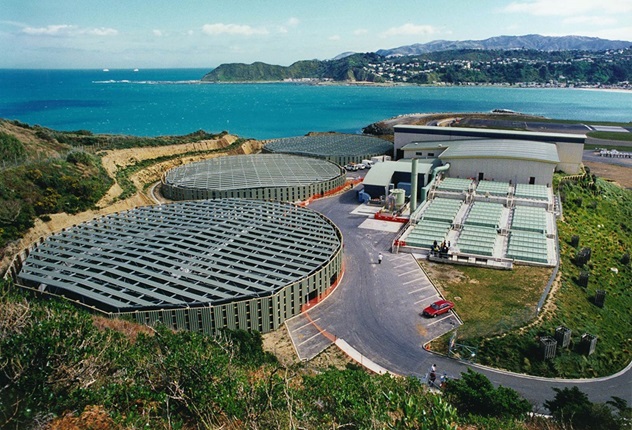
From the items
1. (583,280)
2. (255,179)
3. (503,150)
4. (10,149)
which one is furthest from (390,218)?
(10,149)

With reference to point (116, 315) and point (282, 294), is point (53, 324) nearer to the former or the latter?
point (116, 315)

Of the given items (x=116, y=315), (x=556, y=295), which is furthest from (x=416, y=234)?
(x=116, y=315)

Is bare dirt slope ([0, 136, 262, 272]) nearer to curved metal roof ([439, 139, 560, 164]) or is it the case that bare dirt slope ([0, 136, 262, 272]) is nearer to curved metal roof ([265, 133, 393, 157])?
curved metal roof ([265, 133, 393, 157])

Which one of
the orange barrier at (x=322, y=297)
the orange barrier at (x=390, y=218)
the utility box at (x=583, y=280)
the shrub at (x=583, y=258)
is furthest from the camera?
the orange barrier at (x=390, y=218)

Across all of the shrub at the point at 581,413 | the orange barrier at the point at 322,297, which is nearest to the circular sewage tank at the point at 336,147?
the orange barrier at the point at 322,297

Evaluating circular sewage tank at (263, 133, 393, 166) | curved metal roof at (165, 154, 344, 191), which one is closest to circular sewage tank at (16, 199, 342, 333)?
curved metal roof at (165, 154, 344, 191)

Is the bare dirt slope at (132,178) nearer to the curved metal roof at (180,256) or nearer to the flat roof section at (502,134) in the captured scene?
the curved metal roof at (180,256)

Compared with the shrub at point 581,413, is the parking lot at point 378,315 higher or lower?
lower
